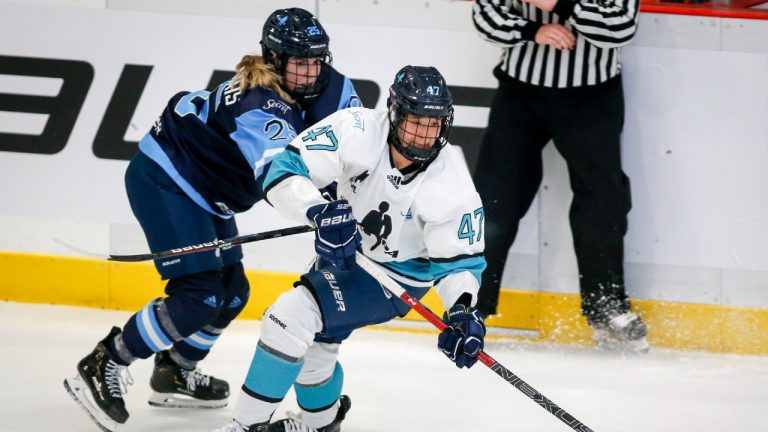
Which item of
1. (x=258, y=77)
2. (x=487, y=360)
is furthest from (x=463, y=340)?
(x=258, y=77)

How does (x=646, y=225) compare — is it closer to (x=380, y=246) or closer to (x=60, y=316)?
(x=380, y=246)

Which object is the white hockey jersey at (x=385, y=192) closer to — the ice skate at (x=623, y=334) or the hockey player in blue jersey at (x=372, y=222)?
the hockey player in blue jersey at (x=372, y=222)

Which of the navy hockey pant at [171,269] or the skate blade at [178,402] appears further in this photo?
the skate blade at [178,402]

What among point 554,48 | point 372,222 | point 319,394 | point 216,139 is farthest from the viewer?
point 554,48

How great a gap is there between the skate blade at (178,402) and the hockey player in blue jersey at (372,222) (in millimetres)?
742

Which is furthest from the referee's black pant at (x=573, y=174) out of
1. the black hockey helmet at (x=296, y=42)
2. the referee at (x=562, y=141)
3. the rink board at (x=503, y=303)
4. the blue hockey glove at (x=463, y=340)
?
the blue hockey glove at (x=463, y=340)

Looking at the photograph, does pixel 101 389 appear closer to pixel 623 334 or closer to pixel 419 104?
pixel 419 104

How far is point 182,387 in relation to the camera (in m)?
3.88

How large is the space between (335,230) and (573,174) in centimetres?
188

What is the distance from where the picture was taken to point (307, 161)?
3.09 meters

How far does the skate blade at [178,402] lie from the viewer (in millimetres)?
3877

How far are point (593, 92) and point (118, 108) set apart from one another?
1.90 meters

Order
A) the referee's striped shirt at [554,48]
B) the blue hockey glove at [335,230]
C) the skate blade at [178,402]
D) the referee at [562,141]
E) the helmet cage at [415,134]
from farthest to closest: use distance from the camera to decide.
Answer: the referee at [562,141] → the referee's striped shirt at [554,48] → the skate blade at [178,402] → the helmet cage at [415,134] → the blue hockey glove at [335,230]

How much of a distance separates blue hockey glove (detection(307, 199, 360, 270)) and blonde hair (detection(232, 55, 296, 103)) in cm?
56
